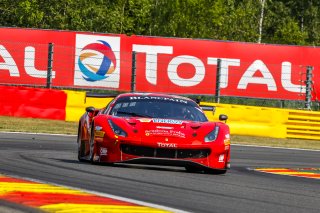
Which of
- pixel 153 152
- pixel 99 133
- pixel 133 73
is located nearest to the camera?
pixel 153 152

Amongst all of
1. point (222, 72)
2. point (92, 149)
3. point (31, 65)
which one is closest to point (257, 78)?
point (222, 72)

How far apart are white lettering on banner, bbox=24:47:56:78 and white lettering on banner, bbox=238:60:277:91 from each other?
520 cm

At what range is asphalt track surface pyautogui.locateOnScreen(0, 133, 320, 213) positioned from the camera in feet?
31.6

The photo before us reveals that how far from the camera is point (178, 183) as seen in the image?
11.4m

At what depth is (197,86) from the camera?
28984 millimetres

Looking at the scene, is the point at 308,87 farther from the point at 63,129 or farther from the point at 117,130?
the point at 117,130

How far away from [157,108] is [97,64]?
1401 centimetres

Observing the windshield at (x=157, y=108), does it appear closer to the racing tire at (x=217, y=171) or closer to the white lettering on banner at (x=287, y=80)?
the racing tire at (x=217, y=171)

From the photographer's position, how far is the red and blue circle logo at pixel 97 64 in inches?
1107

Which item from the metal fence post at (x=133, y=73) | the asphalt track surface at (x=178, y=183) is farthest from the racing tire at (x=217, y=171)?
the metal fence post at (x=133, y=73)

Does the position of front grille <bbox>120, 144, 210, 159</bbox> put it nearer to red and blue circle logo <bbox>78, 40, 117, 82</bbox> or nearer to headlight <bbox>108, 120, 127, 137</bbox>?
headlight <bbox>108, 120, 127, 137</bbox>

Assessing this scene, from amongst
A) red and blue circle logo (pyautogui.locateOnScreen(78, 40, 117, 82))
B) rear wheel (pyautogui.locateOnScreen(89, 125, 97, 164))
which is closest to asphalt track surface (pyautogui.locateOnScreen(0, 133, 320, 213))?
rear wheel (pyautogui.locateOnScreen(89, 125, 97, 164))

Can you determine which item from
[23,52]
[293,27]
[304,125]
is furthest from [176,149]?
[293,27]

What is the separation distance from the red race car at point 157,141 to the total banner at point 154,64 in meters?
13.3
